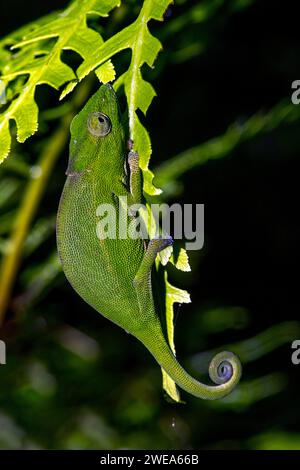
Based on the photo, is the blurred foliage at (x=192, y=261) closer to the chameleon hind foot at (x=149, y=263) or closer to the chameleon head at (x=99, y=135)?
the chameleon head at (x=99, y=135)

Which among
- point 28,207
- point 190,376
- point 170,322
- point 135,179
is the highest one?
point 28,207

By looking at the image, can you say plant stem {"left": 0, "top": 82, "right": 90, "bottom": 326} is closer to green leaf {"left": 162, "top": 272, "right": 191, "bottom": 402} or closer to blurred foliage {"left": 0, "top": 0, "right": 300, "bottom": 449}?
blurred foliage {"left": 0, "top": 0, "right": 300, "bottom": 449}

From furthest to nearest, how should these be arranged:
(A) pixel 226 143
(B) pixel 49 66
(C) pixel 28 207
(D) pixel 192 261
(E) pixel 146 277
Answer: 1. (D) pixel 192 261
2. (A) pixel 226 143
3. (C) pixel 28 207
4. (B) pixel 49 66
5. (E) pixel 146 277

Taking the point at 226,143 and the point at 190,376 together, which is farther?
the point at 226,143

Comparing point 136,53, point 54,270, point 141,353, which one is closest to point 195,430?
point 141,353

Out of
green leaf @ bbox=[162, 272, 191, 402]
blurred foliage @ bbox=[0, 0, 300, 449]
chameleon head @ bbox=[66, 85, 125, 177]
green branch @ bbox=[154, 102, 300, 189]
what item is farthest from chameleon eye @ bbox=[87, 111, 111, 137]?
green branch @ bbox=[154, 102, 300, 189]

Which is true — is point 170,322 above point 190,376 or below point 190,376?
above

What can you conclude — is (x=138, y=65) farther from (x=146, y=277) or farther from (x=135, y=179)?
(x=146, y=277)

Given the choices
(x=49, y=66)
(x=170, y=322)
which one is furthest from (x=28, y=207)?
(x=170, y=322)
